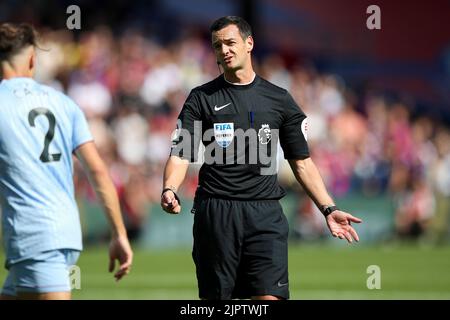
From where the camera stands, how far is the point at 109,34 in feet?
76.3

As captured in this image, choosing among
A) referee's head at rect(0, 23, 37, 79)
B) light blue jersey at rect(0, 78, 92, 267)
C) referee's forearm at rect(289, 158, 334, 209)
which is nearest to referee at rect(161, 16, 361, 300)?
referee's forearm at rect(289, 158, 334, 209)

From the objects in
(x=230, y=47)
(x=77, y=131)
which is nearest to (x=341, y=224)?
(x=230, y=47)

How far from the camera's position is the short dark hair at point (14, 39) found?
661 cm

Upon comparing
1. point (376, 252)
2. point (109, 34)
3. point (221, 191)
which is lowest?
point (376, 252)

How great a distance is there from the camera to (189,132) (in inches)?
289

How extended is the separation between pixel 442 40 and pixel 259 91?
69.2ft

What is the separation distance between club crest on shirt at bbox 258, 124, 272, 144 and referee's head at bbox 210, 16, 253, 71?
0.44 meters

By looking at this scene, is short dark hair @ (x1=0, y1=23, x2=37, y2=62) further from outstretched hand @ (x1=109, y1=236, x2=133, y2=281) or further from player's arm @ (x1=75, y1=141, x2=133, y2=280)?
outstretched hand @ (x1=109, y1=236, x2=133, y2=281)

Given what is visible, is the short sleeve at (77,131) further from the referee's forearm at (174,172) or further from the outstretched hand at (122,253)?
the referee's forearm at (174,172)

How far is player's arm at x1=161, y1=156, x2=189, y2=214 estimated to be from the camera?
275 inches

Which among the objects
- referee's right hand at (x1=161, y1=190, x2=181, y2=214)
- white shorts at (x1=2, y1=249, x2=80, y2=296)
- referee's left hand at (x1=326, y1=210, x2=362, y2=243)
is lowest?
white shorts at (x1=2, y1=249, x2=80, y2=296)
